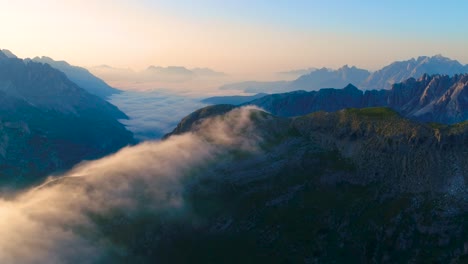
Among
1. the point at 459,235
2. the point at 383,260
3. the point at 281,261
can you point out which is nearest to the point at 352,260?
the point at 383,260

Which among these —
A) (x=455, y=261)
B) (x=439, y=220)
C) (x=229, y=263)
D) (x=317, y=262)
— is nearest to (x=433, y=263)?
(x=455, y=261)

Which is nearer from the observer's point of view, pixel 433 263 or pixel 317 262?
pixel 433 263

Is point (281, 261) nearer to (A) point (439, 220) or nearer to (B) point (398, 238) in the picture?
(B) point (398, 238)

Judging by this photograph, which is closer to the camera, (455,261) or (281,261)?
(455,261)

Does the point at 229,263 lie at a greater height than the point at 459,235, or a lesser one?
lesser

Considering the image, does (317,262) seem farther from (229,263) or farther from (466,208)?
(466,208)

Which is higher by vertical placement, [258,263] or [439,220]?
[439,220]

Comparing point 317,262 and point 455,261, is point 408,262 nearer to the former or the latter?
point 455,261

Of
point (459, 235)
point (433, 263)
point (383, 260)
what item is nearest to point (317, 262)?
point (383, 260)
